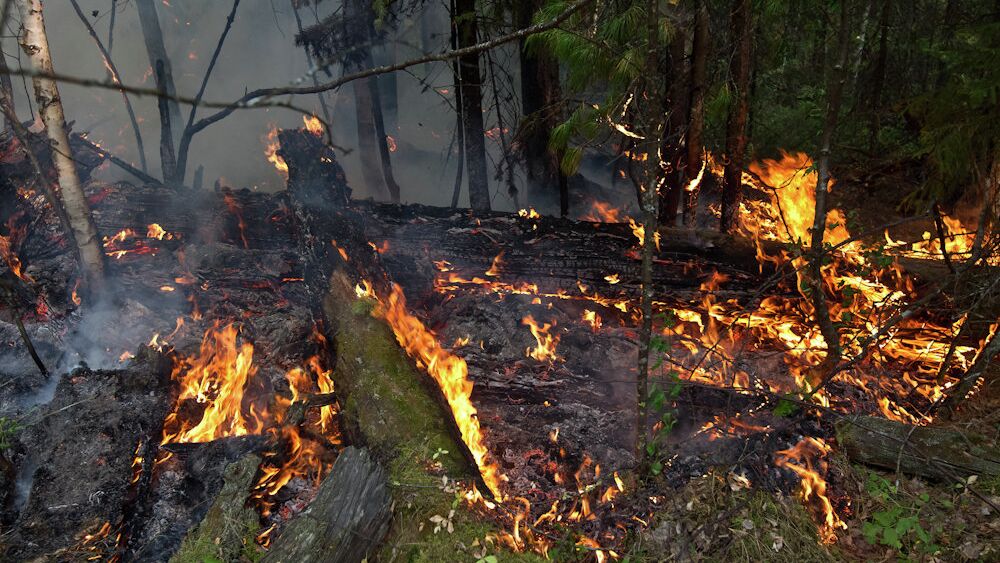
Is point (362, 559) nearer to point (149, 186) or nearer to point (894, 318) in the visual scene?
point (894, 318)

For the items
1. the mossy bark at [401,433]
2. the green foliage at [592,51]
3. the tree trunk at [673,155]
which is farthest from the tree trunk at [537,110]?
the mossy bark at [401,433]

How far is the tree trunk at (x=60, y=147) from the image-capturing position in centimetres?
567

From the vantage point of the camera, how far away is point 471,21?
27.1 ft

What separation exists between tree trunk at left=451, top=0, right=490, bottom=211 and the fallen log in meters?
5.39

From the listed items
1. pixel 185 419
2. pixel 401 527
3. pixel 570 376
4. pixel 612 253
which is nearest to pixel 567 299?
Answer: pixel 612 253

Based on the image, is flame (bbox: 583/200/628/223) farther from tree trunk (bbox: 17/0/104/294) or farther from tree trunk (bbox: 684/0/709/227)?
tree trunk (bbox: 17/0/104/294)

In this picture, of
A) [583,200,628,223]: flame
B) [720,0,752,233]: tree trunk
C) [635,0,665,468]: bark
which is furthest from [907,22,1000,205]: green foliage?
[583,200,628,223]: flame

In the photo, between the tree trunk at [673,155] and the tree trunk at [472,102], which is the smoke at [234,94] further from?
the tree trunk at [673,155]

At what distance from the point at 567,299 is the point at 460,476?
130 inches

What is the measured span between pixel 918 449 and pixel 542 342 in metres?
3.52

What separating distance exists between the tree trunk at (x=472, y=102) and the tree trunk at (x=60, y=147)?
15.9 ft

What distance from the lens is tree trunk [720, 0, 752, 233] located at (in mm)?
6883

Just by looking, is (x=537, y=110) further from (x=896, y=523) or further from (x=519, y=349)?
(x=896, y=523)

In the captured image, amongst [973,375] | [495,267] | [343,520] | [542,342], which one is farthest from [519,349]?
[973,375]
